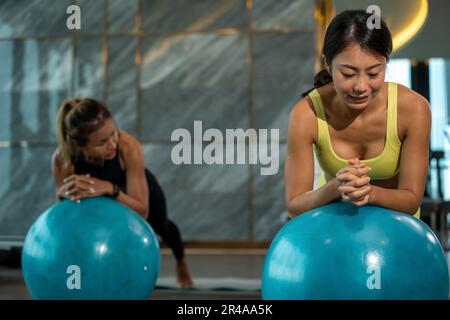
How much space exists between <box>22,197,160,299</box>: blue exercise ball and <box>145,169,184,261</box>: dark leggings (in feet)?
3.20

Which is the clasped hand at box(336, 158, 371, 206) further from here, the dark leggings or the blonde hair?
the dark leggings

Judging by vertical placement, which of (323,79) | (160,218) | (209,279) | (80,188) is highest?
(323,79)

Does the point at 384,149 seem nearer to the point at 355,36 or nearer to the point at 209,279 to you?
the point at 355,36

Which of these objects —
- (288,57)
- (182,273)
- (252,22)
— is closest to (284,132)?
(288,57)

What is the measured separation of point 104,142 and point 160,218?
2.69ft

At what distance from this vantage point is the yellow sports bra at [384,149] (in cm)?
166

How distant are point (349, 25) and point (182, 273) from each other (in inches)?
78.4

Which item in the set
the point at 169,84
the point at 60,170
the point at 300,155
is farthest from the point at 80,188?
the point at 169,84

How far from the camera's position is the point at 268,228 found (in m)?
5.55

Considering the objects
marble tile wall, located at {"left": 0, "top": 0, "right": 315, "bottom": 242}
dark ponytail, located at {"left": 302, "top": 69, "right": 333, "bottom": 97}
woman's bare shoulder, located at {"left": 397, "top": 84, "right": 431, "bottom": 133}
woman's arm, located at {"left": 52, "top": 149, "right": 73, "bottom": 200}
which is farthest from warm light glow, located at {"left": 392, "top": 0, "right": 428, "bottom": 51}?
marble tile wall, located at {"left": 0, "top": 0, "right": 315, "bottom": 242}

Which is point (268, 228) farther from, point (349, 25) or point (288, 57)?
point (349, 25)

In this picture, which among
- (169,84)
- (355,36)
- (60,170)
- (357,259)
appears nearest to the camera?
(357,259)

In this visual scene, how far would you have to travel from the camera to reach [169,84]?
569 cm

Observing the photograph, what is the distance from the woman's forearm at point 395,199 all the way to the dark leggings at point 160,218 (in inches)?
69.3
